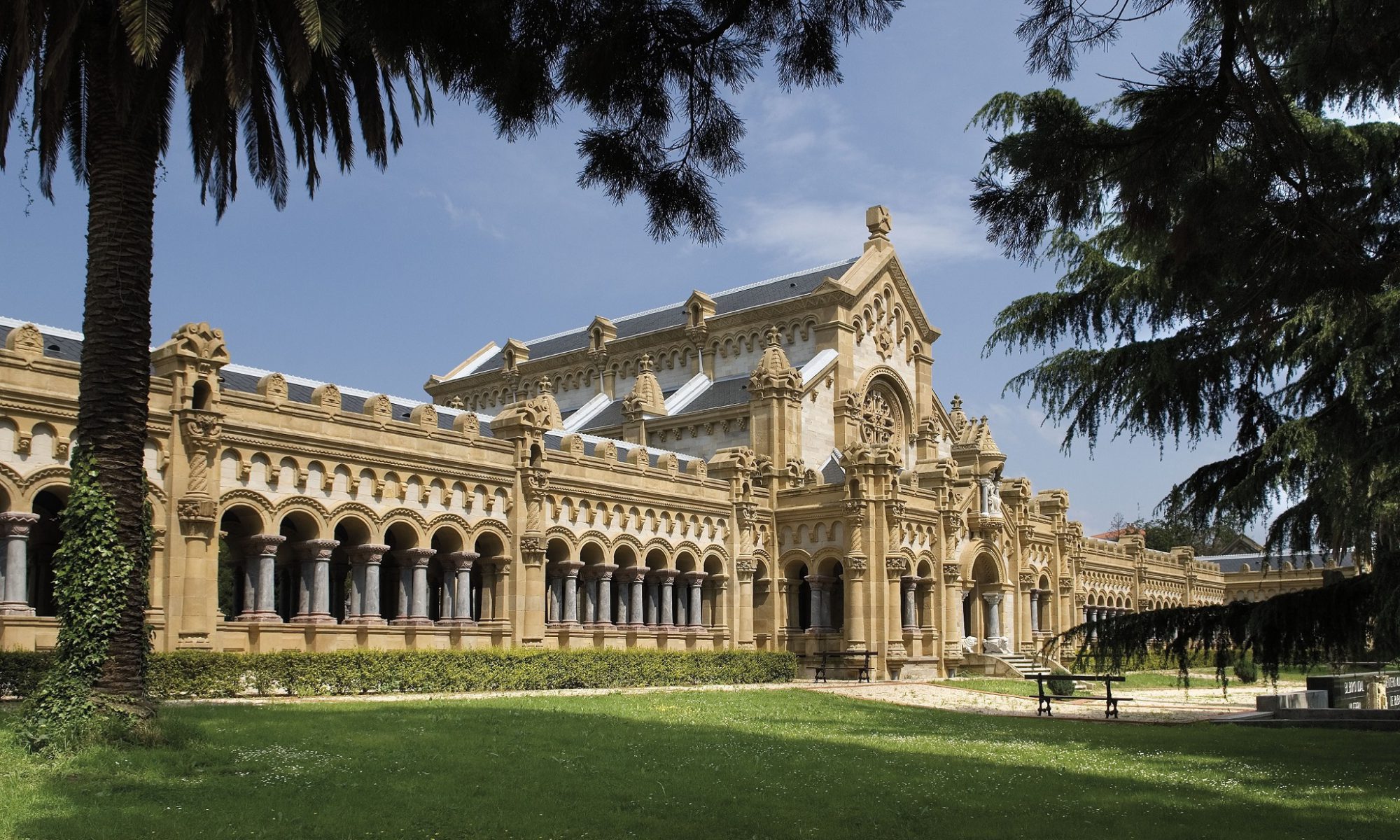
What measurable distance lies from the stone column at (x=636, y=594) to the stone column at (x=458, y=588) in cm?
794

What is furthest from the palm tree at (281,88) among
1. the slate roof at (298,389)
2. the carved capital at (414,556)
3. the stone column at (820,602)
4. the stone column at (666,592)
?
the stone column at (820,602)

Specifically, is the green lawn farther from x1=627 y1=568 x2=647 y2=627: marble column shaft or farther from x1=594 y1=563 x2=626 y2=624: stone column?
x1=627 y1=568 x2=647 y2=627: marble column shaft

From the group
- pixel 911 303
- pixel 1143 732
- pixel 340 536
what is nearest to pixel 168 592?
pixel 340 536

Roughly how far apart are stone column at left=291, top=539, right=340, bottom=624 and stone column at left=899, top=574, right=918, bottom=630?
2514 cm

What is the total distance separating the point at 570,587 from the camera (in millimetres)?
42812

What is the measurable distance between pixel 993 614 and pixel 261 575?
36.2 m

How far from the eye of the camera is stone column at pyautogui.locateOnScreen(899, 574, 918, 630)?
170 ft

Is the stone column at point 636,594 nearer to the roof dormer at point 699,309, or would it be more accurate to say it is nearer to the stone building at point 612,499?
the stone building at point 612,499

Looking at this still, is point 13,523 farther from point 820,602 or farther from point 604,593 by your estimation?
point 820,602

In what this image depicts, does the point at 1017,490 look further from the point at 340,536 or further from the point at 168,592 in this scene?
the point at 168,592

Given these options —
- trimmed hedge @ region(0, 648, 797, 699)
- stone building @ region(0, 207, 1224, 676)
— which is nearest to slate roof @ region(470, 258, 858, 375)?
stone building @ region(0, 207, 1224, 676)

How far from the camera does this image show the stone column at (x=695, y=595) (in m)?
47.9

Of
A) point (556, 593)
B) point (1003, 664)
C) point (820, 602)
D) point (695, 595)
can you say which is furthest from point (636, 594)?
point (1003, 664)

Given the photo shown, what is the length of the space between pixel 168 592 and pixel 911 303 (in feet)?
144
